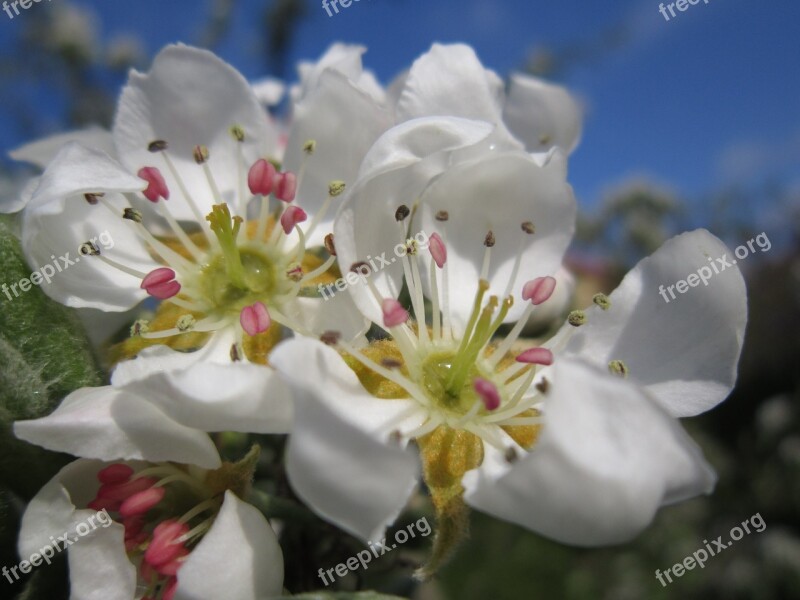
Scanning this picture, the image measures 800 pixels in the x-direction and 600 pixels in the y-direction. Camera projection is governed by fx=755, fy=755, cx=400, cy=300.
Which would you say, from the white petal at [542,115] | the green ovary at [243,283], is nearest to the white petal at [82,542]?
the green ovary at [243,283]

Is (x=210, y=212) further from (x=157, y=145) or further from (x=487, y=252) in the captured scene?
(x=487, y=252)

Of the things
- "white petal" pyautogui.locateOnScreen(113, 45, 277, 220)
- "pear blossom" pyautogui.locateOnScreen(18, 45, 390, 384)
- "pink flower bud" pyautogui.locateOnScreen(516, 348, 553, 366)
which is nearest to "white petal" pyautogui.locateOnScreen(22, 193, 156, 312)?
"pear blossom" pyautogui.locateOnScreen(18, 45, 390, 384)

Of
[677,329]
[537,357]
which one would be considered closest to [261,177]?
[537,357]

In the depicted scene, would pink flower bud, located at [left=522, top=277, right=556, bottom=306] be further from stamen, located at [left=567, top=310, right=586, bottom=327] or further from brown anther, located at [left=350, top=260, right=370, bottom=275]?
brown anther, located at [left=350, top=260, right=370, bottom=275]

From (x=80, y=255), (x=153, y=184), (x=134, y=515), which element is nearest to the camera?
(x=134, y=515)

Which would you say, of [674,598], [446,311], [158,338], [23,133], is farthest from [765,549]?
[23,133]

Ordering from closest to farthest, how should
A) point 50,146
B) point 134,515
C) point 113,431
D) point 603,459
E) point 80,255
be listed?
point 603,459 → point 113,431 → point 134,515 → point 80,255 → point 50,146
